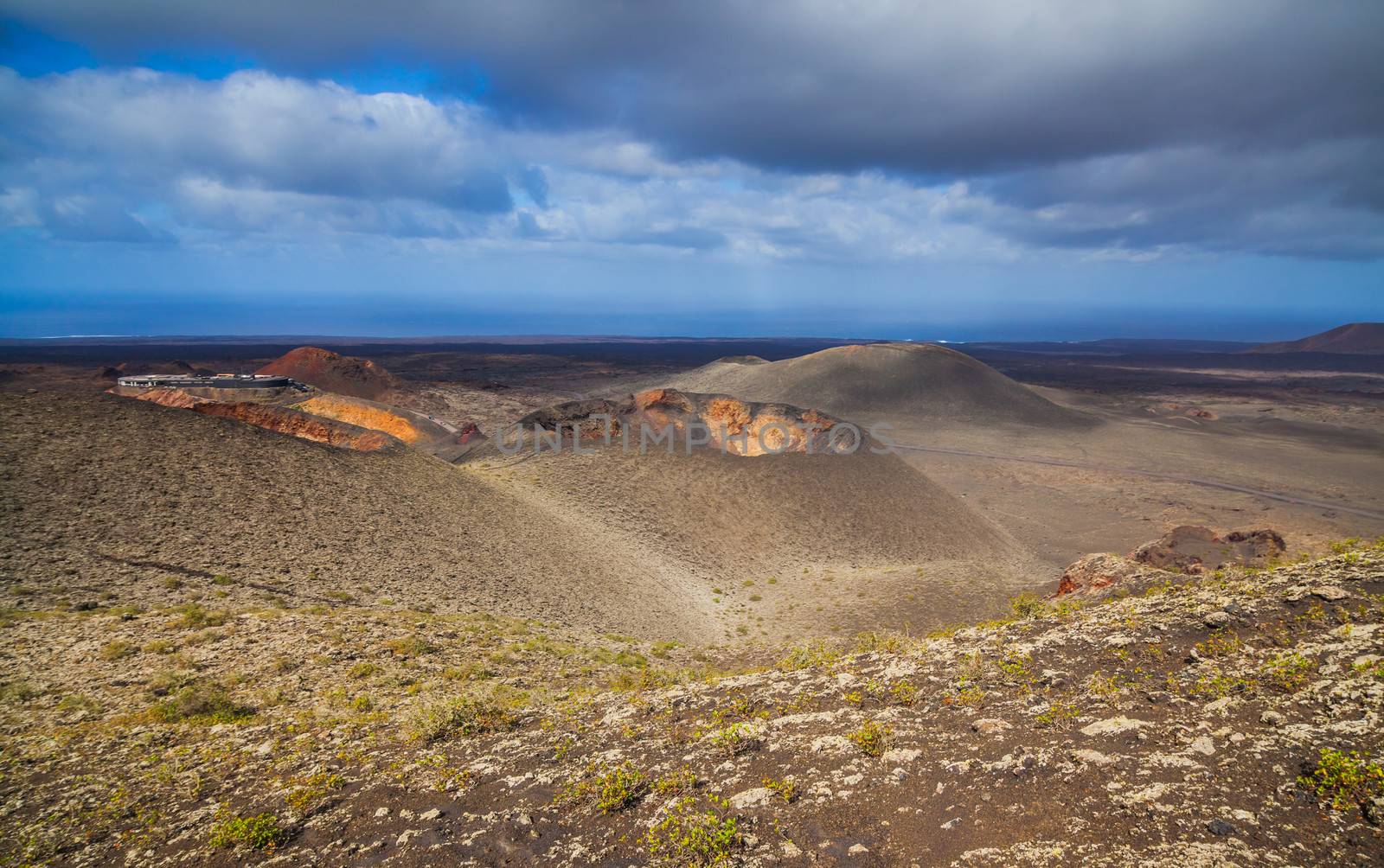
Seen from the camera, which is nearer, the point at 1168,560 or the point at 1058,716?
the point at 1058,716

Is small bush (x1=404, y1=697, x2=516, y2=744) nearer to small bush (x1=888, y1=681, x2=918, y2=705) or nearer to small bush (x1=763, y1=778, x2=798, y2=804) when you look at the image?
small bush (x1=763, y1=778, x2=798, y2=804)

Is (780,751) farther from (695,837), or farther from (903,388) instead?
(903,388)

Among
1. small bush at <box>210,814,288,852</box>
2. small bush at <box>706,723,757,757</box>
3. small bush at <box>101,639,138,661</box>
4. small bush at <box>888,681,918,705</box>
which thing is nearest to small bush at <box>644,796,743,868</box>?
small bush at <box>706,723,757,757</box>

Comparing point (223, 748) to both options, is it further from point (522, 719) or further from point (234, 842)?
point (522, 719)

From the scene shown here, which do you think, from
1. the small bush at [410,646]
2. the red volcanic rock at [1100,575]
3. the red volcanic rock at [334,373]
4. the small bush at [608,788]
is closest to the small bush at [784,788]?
the small bush at [608,788]

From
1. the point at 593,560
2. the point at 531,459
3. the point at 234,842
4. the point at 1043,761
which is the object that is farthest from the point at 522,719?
the point at 531,459

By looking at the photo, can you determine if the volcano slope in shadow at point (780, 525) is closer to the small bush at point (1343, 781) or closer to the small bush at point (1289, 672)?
the small bush at point (1289, 672)

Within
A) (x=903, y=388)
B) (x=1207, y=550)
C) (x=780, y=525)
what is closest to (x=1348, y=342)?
(x=903, y=388)
